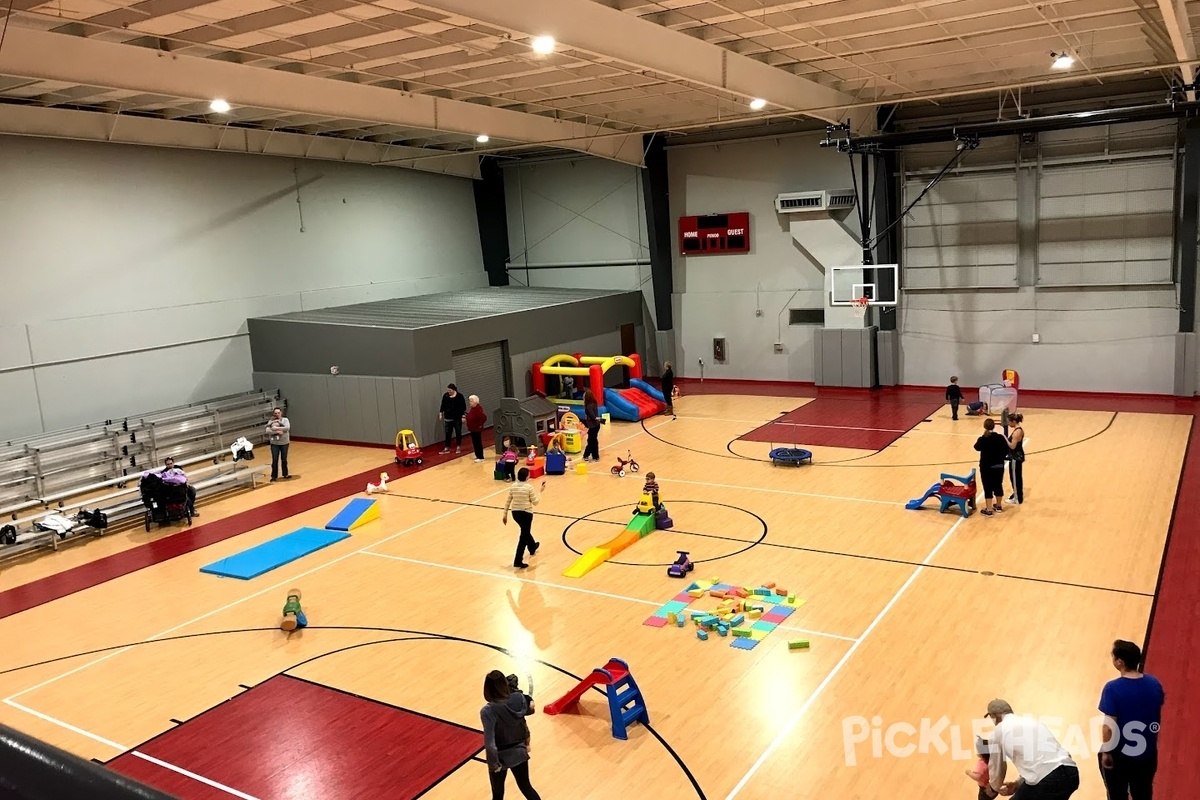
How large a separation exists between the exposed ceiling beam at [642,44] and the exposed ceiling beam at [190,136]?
28.8ft

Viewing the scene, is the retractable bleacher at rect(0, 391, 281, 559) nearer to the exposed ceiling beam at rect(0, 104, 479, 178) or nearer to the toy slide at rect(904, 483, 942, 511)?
the exposed ceiling beam at rect(0, 104, 479, 178)

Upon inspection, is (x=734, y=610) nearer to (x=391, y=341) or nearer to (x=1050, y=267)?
(x=391, y=341)

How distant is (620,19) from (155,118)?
12.1 metres

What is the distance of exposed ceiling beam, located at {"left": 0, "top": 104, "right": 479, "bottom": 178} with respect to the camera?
1850 centimetres

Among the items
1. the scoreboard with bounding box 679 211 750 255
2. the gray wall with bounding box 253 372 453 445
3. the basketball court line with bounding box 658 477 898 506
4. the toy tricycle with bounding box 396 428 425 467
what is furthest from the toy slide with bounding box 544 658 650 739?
the scoreboard with bounding box 679 211 750 255

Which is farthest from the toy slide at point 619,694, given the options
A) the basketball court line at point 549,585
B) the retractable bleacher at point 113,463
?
the retractable bleacher at point 113,463

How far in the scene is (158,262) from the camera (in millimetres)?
21422

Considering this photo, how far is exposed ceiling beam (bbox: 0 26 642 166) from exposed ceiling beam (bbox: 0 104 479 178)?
9.16ft

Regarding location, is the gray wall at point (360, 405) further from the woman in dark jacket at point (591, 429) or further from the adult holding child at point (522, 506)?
the adult holding child at point (522, 506)

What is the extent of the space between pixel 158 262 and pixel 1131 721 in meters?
20.7

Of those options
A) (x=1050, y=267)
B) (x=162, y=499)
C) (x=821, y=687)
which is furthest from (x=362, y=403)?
(x=1050, y=267)

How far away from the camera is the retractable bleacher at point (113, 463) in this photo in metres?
16.3

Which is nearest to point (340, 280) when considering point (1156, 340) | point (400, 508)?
point (400, 508)

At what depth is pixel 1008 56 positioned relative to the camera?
18500 mm
